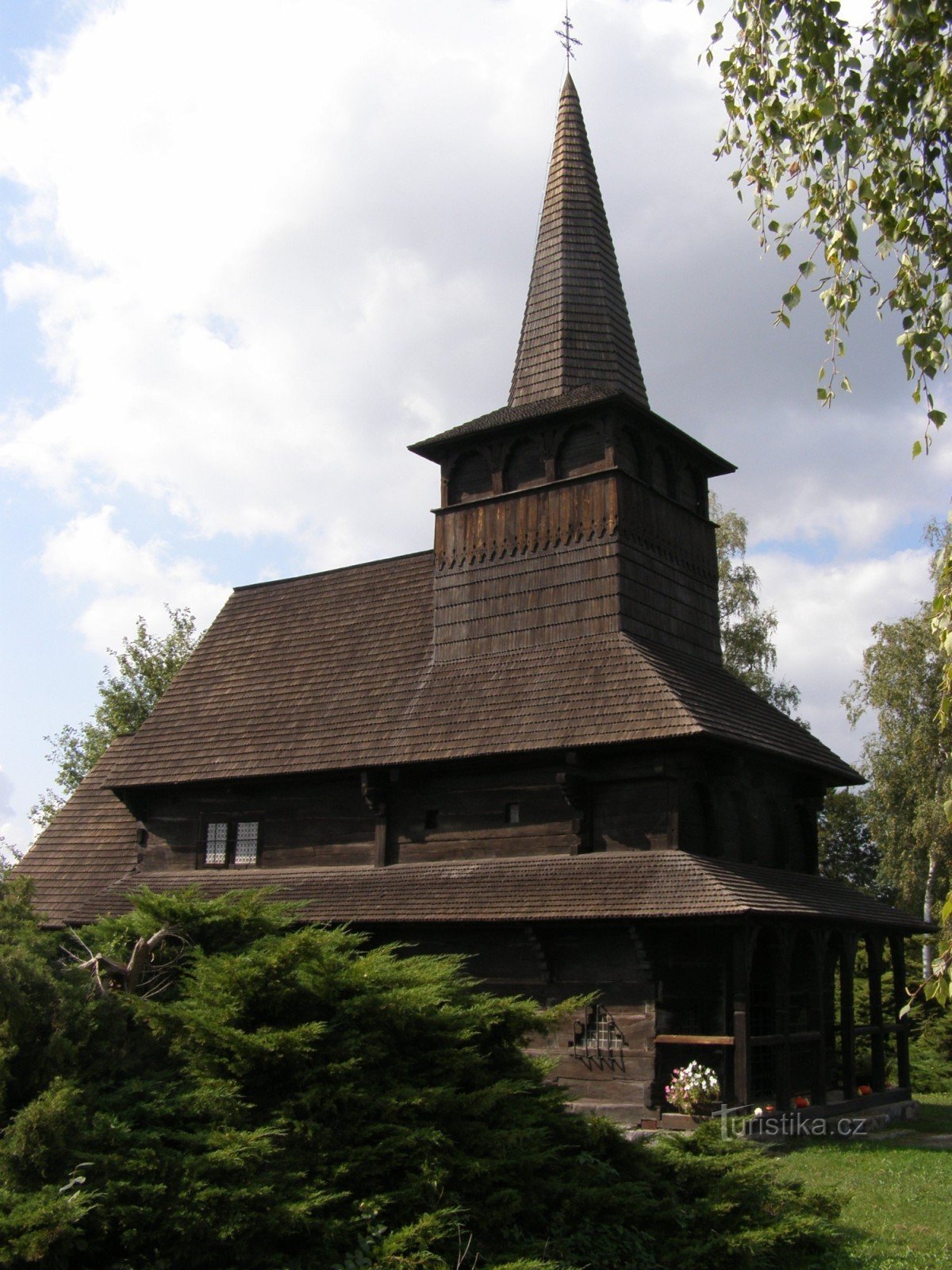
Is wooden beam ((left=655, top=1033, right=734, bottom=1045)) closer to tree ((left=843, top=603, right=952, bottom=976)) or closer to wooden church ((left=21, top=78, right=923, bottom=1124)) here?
wooden church ((left=21, top=78, right=923, bottom=1124))

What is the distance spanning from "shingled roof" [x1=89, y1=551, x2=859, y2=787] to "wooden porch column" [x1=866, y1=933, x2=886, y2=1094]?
2.70 m

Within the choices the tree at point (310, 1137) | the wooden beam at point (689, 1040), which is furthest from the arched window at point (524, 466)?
the tree at point (310, 1137)

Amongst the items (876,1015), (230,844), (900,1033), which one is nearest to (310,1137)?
(230,844)

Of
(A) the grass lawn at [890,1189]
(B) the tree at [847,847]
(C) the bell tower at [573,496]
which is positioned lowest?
(A) the grass lawn at [890,1189]

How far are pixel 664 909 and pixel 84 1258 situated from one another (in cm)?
890

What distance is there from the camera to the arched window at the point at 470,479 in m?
19.9

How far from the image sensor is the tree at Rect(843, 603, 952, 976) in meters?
27.9

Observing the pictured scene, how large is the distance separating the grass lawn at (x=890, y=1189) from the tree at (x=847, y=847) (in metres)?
26.4

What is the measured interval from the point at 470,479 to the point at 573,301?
3678 mm

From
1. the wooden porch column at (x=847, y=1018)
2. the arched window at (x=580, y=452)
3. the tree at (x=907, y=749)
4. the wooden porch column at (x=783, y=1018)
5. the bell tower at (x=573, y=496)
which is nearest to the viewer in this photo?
the wooden porch column at (x=783, y=1018)

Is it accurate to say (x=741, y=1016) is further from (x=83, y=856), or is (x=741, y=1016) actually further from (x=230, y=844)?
(x=83, y=856)

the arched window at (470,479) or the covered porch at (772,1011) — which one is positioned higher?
the arched window at (470,479)

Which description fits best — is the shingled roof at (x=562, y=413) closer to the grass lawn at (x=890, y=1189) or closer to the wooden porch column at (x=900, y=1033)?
the wooden porch column at (x=900, y=1033)

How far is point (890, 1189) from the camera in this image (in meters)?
11.5
